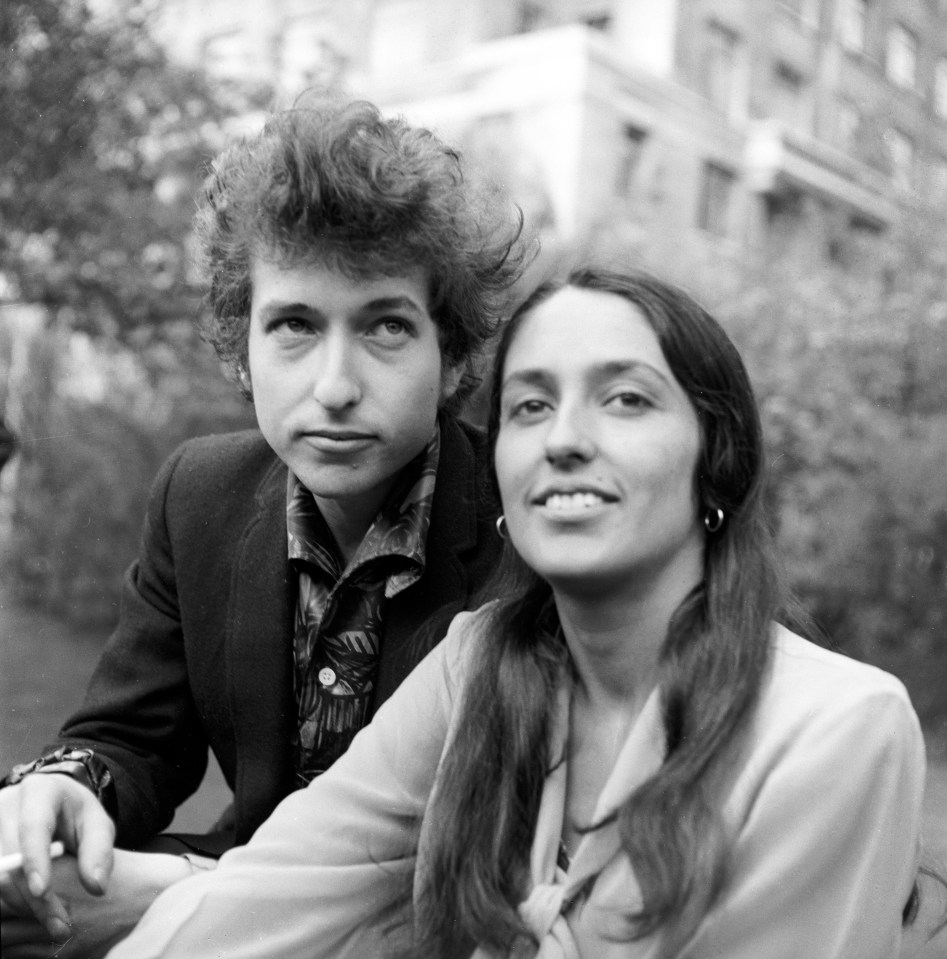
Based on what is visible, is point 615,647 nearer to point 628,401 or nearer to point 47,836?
point 628,401

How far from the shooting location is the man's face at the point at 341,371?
2246 mm

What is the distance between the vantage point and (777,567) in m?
1.93

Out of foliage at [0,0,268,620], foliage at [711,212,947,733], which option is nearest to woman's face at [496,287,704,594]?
foliage at [0,0,268,620]

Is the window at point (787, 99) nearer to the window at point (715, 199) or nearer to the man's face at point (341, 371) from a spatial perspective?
the window at point (715, 199)

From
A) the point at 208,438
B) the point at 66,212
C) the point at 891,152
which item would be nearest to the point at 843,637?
the point at 891,152

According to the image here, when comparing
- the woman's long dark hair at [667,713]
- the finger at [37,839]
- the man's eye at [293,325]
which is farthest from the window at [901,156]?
the finger at [37,839]

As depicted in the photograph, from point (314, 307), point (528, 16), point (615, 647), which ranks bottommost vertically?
point (615, 647)

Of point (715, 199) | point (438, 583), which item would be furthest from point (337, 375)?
point (715, 199)

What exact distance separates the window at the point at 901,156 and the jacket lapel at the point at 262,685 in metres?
7.27

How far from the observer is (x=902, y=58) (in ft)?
29.4

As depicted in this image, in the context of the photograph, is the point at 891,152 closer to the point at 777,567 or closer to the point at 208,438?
the point at 208,438

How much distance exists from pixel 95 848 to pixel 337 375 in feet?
2.73

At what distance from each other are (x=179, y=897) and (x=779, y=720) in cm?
93

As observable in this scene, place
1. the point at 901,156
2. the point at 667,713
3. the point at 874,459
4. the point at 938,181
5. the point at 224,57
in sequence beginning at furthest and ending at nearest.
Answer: the point at 901,156 → the point at 938,181 → the point at 224,57 → the point at 874,459 → the point at 667,713
